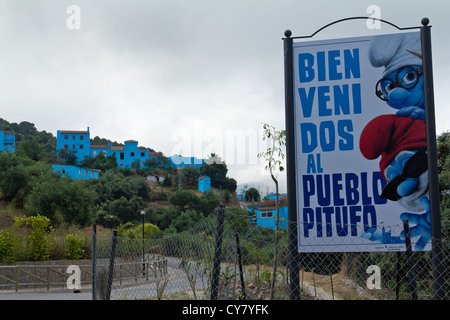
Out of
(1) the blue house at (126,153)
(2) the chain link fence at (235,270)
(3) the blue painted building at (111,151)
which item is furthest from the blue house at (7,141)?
(2) the chain link fence at (235,270)

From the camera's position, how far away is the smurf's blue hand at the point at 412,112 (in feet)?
16.8

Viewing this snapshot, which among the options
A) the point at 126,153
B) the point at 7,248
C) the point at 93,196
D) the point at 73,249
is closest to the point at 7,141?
the point at 126,153

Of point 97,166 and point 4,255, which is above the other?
point 97,166

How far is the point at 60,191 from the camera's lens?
106 ft

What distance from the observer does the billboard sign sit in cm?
501

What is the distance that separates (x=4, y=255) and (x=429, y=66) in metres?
19.9

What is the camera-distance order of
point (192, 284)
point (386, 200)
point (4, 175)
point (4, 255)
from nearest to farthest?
1. point (386, 200)
2. point (192, 284)
3. point (4, 255)
4. point (4, 175)

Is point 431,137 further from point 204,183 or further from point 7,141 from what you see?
point 7,141

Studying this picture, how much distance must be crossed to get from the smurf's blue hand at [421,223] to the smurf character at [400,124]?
5cm

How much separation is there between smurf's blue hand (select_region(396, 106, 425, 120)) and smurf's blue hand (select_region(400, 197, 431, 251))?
0.94m

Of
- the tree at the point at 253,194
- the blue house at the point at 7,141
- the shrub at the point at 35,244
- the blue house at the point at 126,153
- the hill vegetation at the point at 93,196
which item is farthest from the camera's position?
the blue house at the point at 126,153

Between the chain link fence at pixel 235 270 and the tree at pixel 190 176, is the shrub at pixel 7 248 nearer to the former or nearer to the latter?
the chain link fence at pixel 235 270
